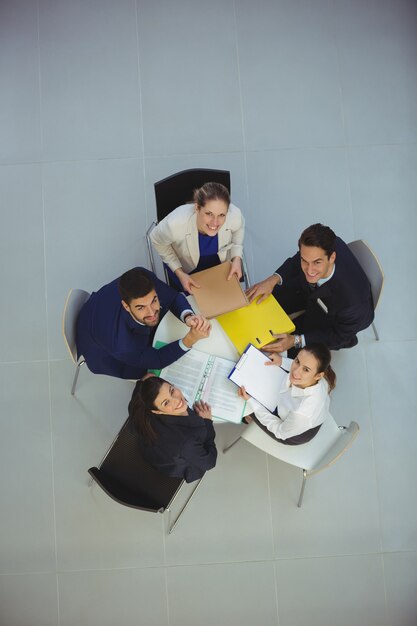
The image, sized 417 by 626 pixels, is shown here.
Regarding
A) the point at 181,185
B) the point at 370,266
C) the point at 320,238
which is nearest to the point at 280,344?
the point at 320,238

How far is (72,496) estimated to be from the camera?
331 cm

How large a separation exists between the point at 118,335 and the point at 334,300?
1111mm

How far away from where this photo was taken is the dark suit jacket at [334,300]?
2.77 m

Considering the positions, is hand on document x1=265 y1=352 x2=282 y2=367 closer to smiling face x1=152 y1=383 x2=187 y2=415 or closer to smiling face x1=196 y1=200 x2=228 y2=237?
smiling face x1=152 y1=383 x2=187 y2=415

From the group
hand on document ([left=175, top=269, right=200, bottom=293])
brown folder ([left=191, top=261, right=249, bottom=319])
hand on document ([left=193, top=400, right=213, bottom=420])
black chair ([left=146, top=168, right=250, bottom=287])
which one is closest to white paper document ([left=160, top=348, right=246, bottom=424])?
hand on document ([left=193, top=400, right=213, bottom=420])

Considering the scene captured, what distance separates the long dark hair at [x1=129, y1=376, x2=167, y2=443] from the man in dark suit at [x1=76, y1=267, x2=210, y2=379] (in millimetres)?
157

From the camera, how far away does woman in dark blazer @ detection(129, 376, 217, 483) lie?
2.47 metres

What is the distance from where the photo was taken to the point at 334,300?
2816mm

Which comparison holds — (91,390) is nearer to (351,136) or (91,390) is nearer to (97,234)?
(97,234)

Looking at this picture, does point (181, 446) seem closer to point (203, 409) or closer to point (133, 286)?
point (203, 409)

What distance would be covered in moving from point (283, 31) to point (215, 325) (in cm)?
231

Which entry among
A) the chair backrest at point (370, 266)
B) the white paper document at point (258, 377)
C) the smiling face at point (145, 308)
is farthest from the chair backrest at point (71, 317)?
the chair backrest at point (370, 266)

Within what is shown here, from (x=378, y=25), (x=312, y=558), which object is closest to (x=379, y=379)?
(x=312, y=558)

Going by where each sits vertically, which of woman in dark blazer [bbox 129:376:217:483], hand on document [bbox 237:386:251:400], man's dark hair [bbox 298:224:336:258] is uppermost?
man's dark hair [bbox 298:224:336:258]
